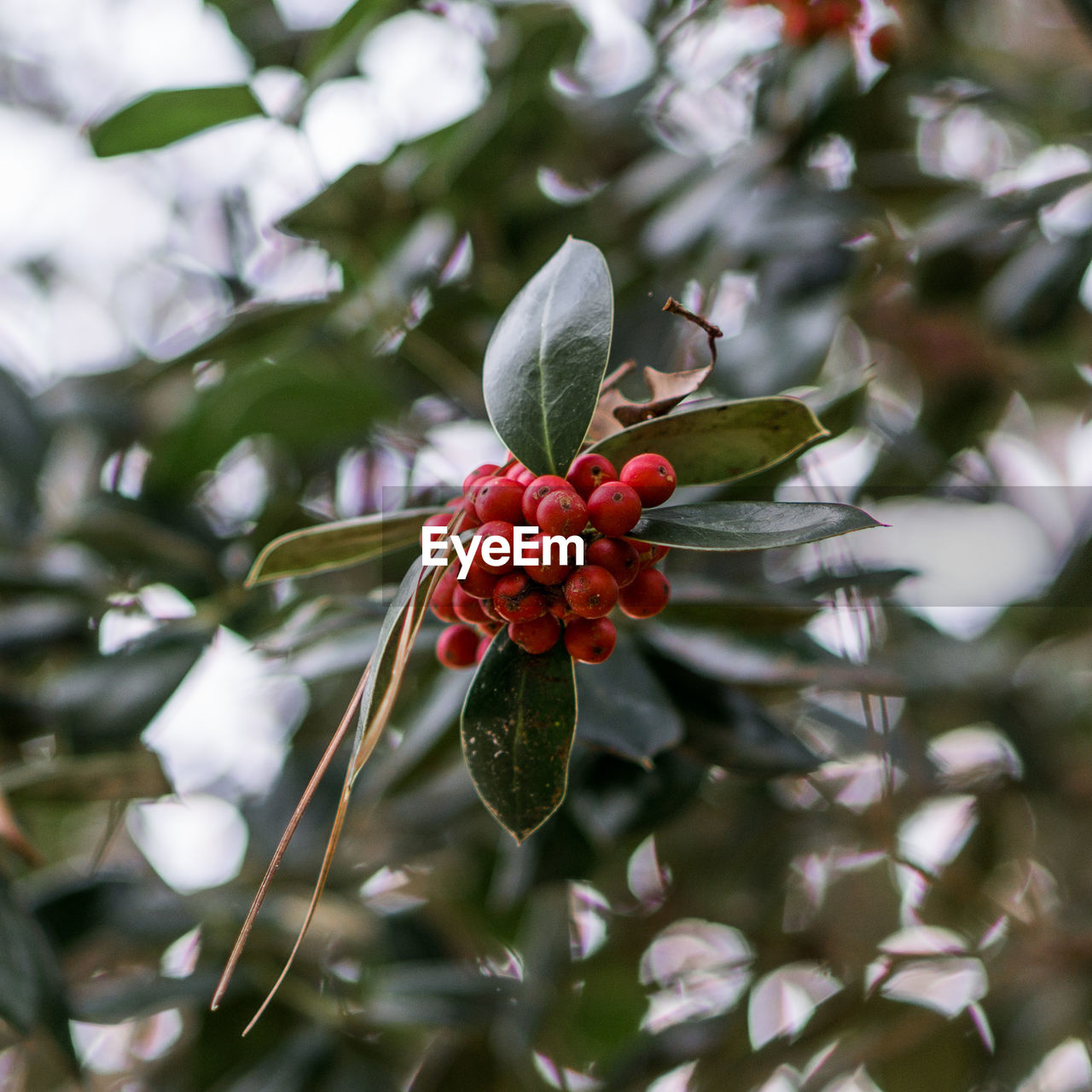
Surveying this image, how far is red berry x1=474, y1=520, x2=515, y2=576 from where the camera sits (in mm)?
574

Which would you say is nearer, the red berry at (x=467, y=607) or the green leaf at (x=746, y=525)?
the green leaf at (x=746, y=525)

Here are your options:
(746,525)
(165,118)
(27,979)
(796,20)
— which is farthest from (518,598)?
(796,20)

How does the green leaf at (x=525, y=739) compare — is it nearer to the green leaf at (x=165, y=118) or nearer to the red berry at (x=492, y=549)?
the red berry at (x=492, y=549)

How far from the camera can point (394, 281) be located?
55.2 inches

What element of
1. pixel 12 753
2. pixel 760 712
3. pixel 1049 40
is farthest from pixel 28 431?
pixel 1049 40

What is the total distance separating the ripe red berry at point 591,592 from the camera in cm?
57

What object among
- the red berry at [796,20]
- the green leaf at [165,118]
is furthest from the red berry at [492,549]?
the red berry at [796,20]

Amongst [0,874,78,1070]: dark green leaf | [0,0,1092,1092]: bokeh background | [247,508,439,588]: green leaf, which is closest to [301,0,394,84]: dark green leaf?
[0,0,1092,1092]: bokeh background

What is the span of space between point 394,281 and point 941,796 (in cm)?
112

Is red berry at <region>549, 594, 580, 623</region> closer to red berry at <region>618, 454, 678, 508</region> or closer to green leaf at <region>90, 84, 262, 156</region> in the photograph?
red berry at <region>618, 454, 678, 508</region>

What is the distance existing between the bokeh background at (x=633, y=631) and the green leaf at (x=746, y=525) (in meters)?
0.34

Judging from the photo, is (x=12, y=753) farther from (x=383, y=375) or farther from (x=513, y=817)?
(x=513, y=817)

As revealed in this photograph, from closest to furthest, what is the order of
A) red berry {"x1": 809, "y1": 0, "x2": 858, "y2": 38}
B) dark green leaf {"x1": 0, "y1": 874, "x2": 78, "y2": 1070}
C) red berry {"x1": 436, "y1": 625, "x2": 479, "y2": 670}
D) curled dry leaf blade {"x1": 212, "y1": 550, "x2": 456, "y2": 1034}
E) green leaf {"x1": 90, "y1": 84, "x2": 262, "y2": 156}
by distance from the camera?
curled dry leaf blade {"x1": 212, "y1": 550, "x2": 456, "y2": 1034}, red berry {"x1": 436, "y1": 625, "x2": 479, "y2": 670}, dark green leaf {"x1": 0, "y1": 874, "x2": 78, "y2": 1070}, green leaf {"x1": 90, "y1": 84, "x2": 262, "y2": 156}, red berry {"x1": 809, "y1": 0, "x2": 858, "y2": 38}

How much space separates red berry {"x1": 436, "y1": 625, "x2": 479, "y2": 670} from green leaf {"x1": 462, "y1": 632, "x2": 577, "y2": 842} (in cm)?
12
